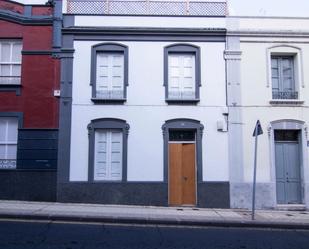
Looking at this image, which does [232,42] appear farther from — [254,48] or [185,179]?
[185,179]

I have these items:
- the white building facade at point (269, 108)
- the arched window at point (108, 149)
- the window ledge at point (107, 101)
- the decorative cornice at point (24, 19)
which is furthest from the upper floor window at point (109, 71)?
the white building facade at point (269, 108)

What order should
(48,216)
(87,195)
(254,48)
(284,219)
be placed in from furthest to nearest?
(254,48) < (87,195) < (284,219) < (48,216)

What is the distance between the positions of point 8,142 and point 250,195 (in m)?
9.22

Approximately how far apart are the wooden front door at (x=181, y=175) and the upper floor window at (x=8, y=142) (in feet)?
19.2

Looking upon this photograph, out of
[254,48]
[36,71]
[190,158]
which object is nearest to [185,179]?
[190,158]

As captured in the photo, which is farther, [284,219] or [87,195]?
[87,195]

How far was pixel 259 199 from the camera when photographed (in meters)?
15.4

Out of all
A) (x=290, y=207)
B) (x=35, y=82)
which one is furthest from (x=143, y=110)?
(x=290, y=207)

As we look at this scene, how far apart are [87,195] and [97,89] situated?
13.0ft

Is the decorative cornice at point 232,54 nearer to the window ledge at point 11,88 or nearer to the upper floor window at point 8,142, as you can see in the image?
the window ledge at point 11,88

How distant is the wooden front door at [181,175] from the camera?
15.4 meters

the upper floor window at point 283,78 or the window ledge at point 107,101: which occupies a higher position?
the upper floor window at point 283,78

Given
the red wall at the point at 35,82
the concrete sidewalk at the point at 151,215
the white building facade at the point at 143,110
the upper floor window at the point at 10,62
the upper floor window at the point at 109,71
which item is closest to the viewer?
the concrete sidewalk at the point at 151,215

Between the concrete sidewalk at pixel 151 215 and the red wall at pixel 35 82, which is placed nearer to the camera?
the concrete sidewalk at pixel 151 215
